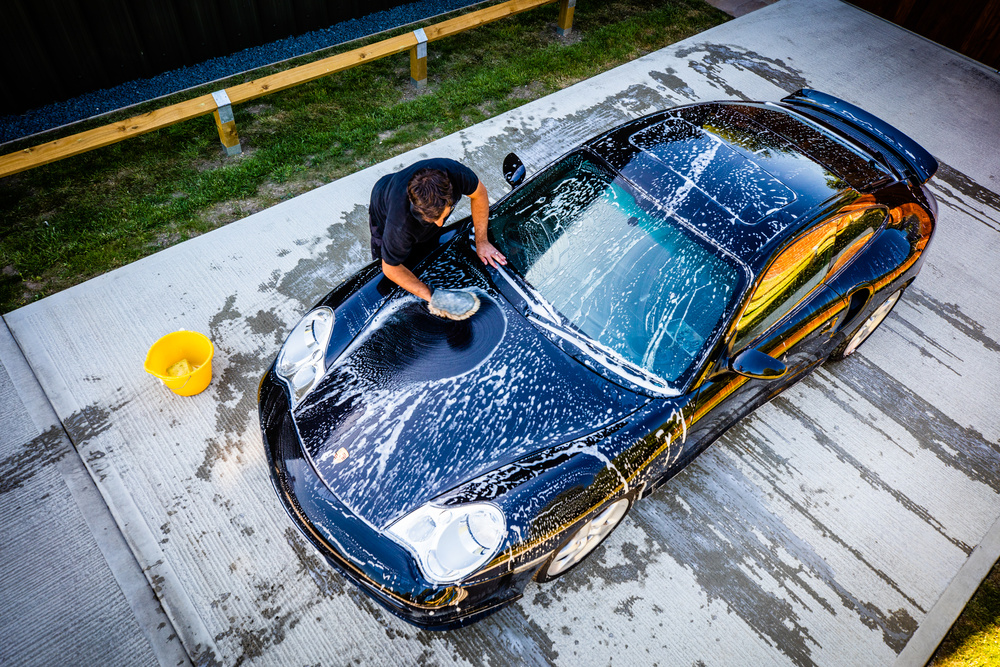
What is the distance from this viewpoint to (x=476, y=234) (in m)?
2.92

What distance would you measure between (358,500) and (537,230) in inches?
60.4

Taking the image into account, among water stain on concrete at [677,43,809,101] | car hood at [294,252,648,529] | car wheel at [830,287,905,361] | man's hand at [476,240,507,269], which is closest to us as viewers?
car hood at [294,252,648,529]

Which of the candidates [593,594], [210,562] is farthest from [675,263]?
[210,562]

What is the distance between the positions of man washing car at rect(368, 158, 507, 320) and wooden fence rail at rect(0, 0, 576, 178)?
2.40 metres

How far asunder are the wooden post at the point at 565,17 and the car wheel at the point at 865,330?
171 inches

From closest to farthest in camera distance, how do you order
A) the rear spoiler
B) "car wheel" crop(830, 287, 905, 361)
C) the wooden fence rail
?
1. "car wheel" crop(830, 287, 905, 361)
2. the rear spoiler
3. the wooden fence rail

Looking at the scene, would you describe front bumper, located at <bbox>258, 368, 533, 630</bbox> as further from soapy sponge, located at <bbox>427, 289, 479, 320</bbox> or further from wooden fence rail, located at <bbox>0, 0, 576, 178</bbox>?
wooden fence rail, located at <bbox>0, 0, 576, 178</bbox>

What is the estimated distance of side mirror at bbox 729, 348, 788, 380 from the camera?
246cm

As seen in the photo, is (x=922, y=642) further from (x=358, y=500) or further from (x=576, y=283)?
(x=358, y=500)

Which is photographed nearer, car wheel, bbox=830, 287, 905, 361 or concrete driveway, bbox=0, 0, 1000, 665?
concrete driveway, bbox=0, 0, 1000, 665

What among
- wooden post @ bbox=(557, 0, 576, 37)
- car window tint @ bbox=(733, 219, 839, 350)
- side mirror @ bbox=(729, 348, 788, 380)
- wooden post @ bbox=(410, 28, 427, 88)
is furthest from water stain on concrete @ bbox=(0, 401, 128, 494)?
wooden post @ bbox=(557, 0, 576, 37)

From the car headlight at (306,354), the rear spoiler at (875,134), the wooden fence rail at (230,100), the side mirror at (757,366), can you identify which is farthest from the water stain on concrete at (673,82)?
the car headlight at (306,354)

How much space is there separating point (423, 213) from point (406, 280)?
14.1 inches

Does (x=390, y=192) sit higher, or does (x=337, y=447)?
(x=390, y=192)
